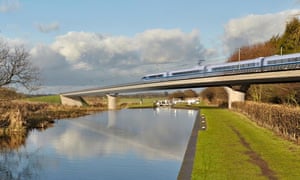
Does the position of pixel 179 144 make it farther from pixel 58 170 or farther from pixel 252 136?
pixel 58 170

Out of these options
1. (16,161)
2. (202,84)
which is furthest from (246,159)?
(202,84)

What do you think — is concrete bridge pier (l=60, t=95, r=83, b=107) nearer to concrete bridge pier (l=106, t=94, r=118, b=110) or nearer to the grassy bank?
concrete bridge pier (l=106, t=94, r=118, b=110)

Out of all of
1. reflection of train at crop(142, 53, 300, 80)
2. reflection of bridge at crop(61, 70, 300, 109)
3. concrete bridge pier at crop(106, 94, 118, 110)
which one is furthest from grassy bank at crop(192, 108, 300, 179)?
concrete bridge pier at crop(106, 94, 118, 110)

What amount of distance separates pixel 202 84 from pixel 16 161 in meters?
54.8

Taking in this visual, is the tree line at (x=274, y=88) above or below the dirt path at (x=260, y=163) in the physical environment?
above

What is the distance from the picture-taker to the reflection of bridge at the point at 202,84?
49481 millimetres

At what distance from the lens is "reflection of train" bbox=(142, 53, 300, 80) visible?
157 feet

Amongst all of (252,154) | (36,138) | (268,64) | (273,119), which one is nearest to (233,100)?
(268,64)

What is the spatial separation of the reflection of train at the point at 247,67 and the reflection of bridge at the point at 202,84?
122 cm

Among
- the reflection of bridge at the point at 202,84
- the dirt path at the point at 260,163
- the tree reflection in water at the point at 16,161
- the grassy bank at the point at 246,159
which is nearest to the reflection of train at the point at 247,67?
the reflection of bridge at the point at 202,84

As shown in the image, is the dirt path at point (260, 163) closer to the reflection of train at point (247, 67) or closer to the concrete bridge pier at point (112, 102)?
the reflection of train at point (247, 67)

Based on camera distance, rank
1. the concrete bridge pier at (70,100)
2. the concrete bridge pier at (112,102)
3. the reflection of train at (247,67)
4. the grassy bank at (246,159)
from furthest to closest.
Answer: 1. the concrete bridge pier at (70,100)
2. the concrete bridge pier at (112,102)
3. the reflection of train at (247,67)
4. the grassy bank at (246,159)

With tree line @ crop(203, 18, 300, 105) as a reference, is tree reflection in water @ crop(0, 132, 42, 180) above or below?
below

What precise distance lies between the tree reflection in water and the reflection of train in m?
34.8
